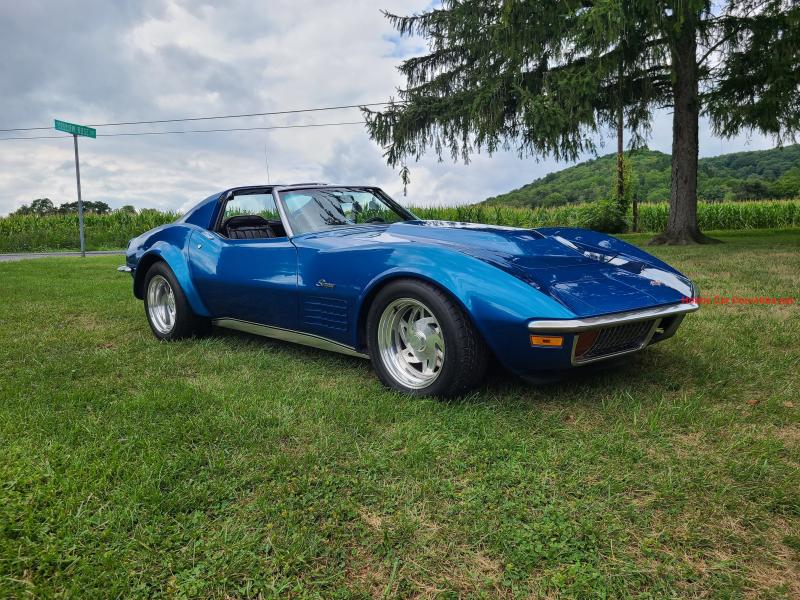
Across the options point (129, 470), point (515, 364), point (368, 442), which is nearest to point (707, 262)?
point (515, 364)

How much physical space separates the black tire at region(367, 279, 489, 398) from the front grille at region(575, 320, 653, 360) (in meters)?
0.49

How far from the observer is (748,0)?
14.2 metres

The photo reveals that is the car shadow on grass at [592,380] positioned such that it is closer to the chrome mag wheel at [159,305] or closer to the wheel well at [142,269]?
the chrome mag wheel at [159,305]

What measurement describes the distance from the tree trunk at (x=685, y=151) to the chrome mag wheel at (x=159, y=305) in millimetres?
12828

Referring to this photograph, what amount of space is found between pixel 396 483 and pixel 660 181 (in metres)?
31.4

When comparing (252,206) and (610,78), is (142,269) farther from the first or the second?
(610,78)

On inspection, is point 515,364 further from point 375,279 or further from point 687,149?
point 687,149

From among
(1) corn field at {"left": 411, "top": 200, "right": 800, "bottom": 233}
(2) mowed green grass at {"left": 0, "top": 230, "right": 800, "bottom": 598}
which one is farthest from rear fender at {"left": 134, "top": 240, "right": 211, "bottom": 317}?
(1) corn field at {"left": 411, "top": 200, "right": 800, "bottom": 233}

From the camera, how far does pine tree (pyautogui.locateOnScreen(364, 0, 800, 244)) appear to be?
41.1 feet

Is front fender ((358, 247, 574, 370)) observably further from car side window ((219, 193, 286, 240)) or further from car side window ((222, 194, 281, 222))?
car side window ((219, 193, 286, 240))

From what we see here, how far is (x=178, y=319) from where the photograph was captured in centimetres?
474

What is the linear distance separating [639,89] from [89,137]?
17.7 meters

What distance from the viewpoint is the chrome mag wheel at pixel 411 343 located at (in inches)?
126

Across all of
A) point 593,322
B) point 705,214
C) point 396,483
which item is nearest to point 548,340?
point 593,322
